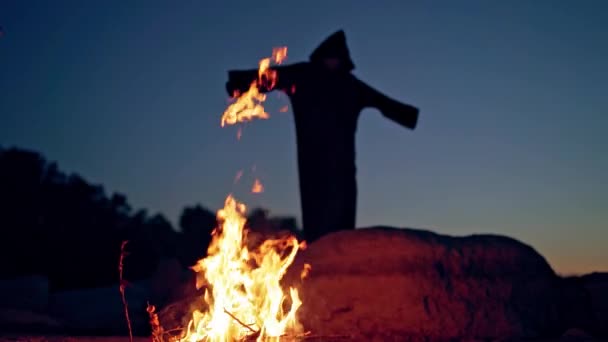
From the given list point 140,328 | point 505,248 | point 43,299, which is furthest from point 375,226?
point 43,299

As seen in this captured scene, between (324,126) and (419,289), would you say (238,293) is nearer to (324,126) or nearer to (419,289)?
(419,289)

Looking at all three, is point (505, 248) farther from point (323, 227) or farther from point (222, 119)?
point (222, 119)

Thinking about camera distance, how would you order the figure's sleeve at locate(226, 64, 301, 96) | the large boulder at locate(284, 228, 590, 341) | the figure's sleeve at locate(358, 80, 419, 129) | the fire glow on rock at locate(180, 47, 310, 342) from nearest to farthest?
the fire glow on rock at locate(180, 47, 310, 342)
the large boulder at locate(284, 228, 590, 341)
the figure's sleeve at locate(226, 64, 301, 96)
the figure's sleeve at locate(358, 80, 419, 129)

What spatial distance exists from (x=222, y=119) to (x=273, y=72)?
7.95 ft

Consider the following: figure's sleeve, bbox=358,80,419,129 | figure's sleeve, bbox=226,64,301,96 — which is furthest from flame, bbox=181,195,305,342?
figure's sleeve, bbox=358,80,419,129

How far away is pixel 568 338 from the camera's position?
7566 mm

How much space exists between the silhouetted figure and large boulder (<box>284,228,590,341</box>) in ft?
3.24

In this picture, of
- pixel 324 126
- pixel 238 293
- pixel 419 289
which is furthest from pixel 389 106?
pixel 238 293

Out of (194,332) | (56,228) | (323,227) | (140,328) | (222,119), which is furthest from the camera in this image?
(56,228)

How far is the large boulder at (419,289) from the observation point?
766cm

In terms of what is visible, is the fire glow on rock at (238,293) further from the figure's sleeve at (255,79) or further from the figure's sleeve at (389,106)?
the figure's sleeve at (389,106)

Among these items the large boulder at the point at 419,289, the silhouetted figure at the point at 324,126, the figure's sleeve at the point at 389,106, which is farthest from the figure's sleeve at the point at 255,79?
the large boulder at the point at 419,289

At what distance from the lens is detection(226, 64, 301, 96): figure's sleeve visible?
9680 mm

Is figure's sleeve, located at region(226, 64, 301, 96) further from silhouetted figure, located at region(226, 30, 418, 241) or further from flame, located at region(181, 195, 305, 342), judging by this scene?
flame, located at region(181, 195, 305, 342)
